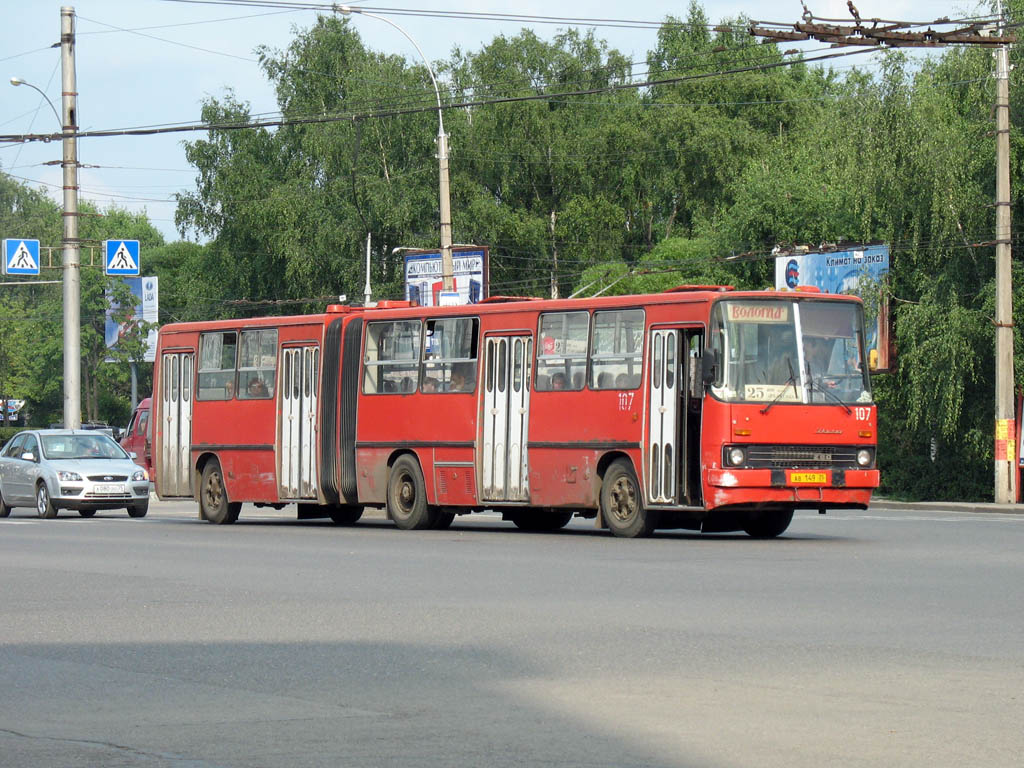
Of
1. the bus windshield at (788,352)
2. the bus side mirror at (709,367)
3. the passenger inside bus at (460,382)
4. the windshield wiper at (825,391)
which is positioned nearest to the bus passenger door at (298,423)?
the passenger inside bus at (460,382)

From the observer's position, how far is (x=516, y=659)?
11.3 m

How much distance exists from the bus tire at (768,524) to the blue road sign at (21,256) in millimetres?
23282

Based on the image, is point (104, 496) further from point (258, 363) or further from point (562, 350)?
point (562, 350)

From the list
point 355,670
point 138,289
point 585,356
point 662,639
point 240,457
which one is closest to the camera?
point 355,670

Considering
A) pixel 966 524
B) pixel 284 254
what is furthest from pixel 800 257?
pixel 284 254

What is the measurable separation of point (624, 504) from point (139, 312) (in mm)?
78789

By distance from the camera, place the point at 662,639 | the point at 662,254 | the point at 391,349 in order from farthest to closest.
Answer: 1. the point at 662,254
2. the point at 391,349
3. the point at 662,639

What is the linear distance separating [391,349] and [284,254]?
156 feet

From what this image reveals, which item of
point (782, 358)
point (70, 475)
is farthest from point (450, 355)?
point (70, 475)

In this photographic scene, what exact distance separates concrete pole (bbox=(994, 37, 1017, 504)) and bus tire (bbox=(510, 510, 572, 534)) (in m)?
14.5

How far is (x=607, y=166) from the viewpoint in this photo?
78500 mm

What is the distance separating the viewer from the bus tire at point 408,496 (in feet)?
91.2

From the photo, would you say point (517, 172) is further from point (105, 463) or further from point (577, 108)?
point (105, 463)

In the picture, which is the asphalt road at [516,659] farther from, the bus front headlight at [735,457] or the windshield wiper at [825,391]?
the windshield wiper at [825,391]
